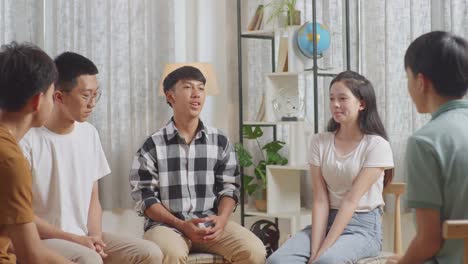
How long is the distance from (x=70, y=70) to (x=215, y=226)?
936mm

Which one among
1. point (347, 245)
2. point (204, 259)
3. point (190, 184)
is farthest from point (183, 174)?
point (347, 245)

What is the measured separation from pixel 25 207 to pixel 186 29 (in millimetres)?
3241

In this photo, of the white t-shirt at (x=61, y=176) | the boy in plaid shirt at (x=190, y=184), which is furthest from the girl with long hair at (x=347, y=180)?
the white t-shirt at (x=61, y=176)

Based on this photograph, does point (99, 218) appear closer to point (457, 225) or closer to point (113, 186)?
point (113, 186)

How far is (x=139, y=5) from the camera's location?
4.88m

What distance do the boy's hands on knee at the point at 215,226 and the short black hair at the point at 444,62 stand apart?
1.66m

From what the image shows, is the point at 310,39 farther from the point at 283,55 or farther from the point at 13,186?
the point at 13,186

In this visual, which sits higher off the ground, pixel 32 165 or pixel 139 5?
pixel 139 5

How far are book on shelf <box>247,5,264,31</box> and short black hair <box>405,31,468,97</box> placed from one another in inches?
116

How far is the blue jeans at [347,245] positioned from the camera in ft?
10.2

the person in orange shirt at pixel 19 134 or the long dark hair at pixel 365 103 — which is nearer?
the person in orange shirt at pixel 19 134

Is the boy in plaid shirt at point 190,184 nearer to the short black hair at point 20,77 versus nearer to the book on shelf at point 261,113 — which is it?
the book on shelf at point 261,113

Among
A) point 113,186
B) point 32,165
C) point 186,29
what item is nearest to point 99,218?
point 32,165

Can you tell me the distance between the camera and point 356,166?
11.0ft
